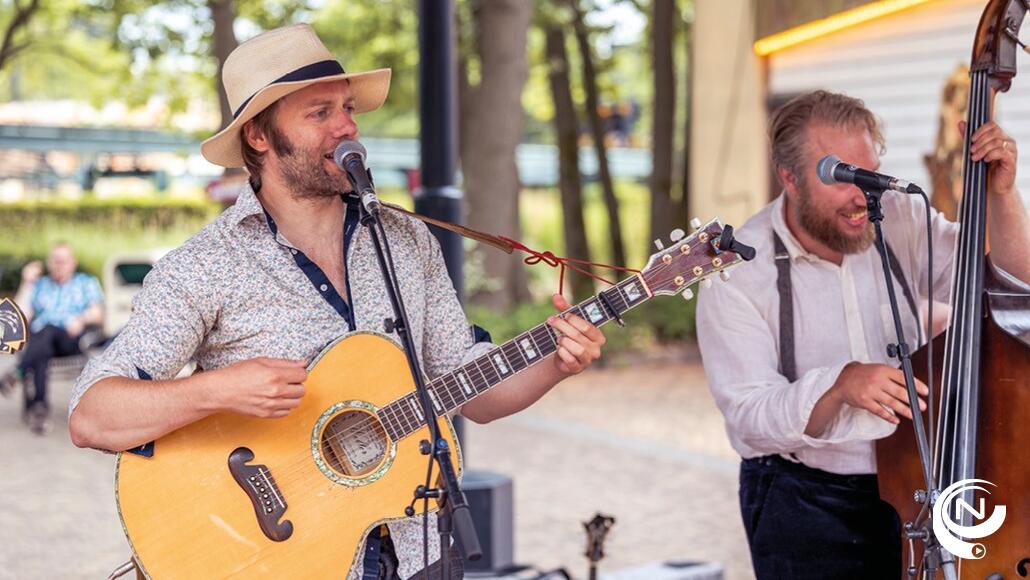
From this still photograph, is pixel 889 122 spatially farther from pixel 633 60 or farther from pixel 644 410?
pixel 633 60

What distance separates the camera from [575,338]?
310 centimetres

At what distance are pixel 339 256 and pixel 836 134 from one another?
139 cm

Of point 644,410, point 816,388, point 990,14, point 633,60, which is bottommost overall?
point 644,410

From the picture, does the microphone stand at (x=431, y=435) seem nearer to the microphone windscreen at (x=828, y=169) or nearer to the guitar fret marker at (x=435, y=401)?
the guitar fret marker at (x=435, y=401)

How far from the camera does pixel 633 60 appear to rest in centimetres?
2973

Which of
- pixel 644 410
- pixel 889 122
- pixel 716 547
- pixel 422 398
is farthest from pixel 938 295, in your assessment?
pixel 644 410

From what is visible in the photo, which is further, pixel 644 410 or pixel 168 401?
pixel 644 410

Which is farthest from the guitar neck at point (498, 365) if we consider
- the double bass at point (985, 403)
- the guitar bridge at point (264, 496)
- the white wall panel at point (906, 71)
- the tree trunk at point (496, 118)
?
the tree trunk at point (496, 118)

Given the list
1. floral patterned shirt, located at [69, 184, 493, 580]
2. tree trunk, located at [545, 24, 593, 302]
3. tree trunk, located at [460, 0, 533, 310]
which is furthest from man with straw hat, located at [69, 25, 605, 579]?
tree trunk, located at [545, 24, 593, 302]

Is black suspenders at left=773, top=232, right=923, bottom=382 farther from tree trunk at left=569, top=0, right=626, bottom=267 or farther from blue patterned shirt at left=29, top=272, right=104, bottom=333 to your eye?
tree trunk at left=569, top=0, right=626, bottom=267

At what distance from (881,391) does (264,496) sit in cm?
148

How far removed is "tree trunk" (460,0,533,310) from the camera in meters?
14.2

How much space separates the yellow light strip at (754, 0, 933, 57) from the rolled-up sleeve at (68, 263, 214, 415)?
217 inches

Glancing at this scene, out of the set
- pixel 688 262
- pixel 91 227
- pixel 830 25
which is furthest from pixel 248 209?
pixel 91 227
